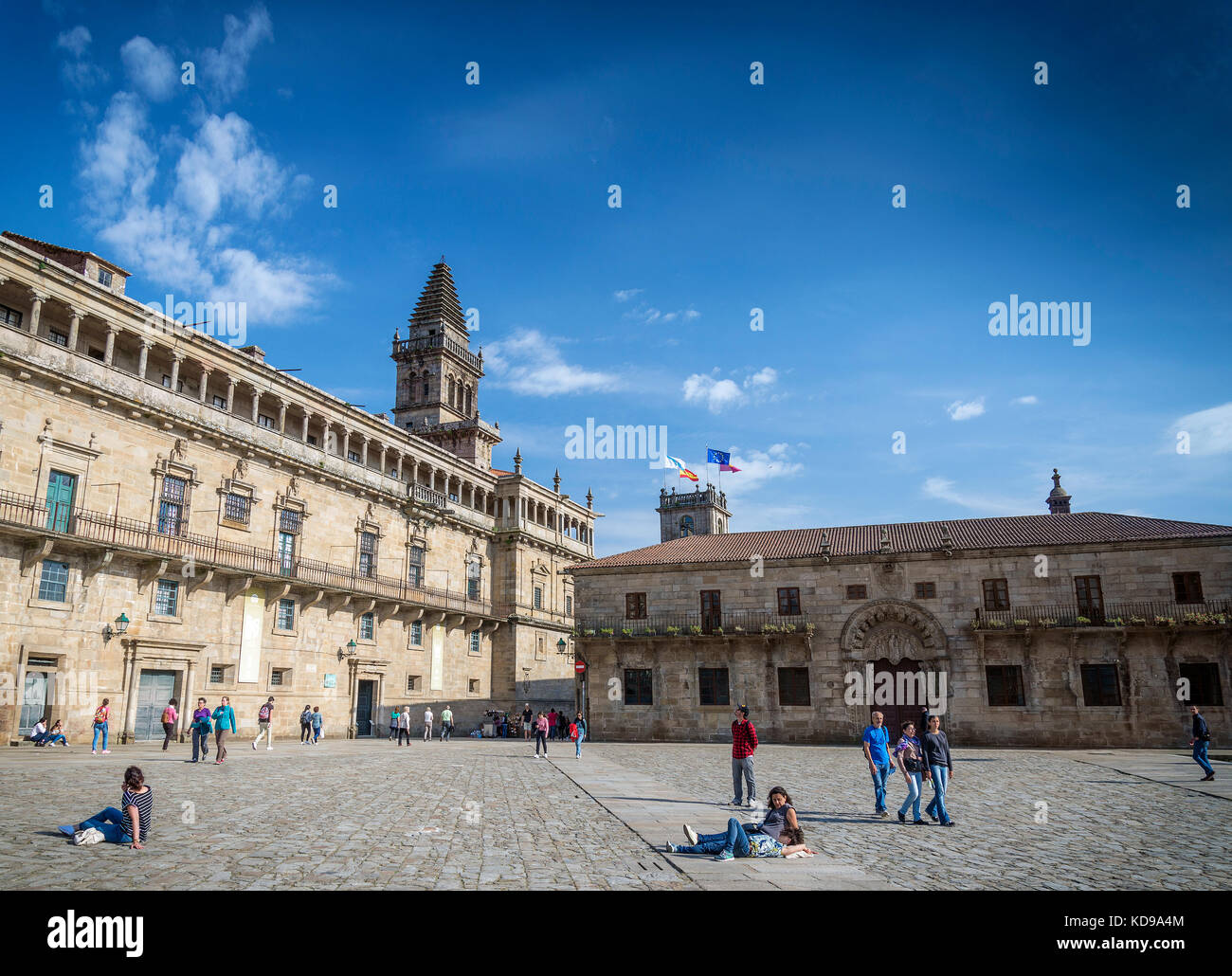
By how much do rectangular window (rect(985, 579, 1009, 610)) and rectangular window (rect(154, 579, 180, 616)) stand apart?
101ft

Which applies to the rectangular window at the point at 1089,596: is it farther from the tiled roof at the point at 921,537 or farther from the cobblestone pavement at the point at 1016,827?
the cobblestone pavement at the point at 1016,827

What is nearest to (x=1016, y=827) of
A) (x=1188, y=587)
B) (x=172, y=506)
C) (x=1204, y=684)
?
(x=1204, y=684)

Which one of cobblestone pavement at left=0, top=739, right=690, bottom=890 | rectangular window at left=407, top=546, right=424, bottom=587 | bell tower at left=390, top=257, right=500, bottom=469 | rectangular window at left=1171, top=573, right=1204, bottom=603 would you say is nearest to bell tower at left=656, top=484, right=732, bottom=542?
bell tower at left=390, top=257, right=500, bottom=469

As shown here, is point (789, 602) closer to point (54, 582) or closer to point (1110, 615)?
point (1110, 615)

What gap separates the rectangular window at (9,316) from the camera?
Result: 2567 centimetres

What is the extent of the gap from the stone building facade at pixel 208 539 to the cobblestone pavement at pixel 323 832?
748 cm

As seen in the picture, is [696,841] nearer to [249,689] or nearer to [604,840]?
[604,840]

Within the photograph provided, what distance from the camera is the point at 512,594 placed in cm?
5069

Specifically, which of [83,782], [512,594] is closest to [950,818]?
[83,782]

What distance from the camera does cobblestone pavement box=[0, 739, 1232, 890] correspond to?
7.67 metres

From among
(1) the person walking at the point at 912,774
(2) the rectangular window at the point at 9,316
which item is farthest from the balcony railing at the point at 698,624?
(2) the rectangular window at the point at 9,316

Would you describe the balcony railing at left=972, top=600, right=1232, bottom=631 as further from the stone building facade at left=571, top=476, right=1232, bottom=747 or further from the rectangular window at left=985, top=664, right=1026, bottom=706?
the rectangular window at left=985, top=664, right=1026, bottom=706

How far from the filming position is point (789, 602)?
33.0 meters
